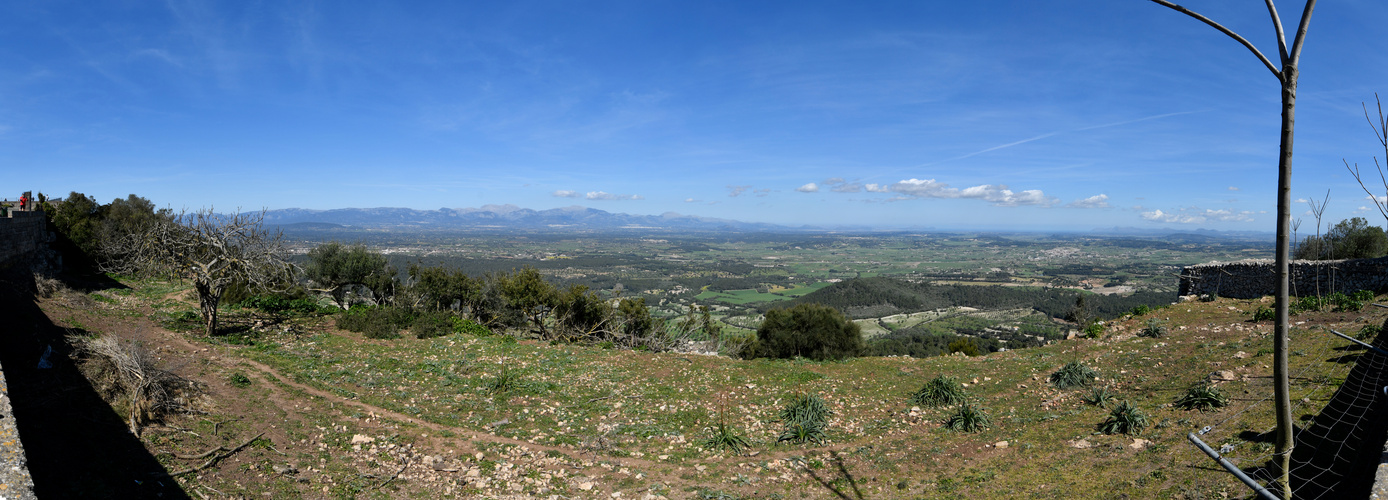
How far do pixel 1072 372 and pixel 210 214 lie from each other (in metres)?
21.0

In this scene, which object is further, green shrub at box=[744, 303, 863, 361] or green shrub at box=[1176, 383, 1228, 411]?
green shrub at box=[744, 303, 863, 361]

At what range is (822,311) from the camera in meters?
18.8

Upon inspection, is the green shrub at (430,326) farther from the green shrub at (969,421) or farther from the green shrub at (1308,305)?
the green shrub at (1308,305)

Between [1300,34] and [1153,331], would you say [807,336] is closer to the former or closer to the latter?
[1153,331]

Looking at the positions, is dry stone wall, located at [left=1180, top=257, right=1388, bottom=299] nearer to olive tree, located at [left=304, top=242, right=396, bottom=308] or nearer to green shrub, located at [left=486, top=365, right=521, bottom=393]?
green shrub, located at [left=486, top=365, right=521, bottom=393]

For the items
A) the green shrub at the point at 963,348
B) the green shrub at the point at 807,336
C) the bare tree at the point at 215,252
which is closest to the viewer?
the bare tree at the point at 215,252

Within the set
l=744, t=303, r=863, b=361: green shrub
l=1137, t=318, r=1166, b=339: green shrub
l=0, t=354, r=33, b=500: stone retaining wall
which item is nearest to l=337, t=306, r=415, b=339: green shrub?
l=0, t=354, r=33, b=500: stone retaining wall

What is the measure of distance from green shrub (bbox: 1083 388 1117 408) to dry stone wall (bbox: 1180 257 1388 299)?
800cm

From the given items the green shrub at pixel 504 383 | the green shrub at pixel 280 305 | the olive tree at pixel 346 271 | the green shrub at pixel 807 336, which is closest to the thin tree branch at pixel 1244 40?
the green shrub at pixel 504 383

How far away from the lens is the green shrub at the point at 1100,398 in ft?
28.0

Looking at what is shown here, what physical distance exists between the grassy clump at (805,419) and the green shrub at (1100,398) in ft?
14.2

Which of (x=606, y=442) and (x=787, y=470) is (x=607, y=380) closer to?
(x=606, y=442)

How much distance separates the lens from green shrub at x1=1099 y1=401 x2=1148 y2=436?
283 inches

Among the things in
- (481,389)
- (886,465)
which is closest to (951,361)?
(886,465)
